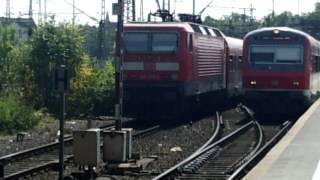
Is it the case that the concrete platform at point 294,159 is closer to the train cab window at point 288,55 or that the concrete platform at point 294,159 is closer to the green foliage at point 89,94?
the train cab window at point 288,55

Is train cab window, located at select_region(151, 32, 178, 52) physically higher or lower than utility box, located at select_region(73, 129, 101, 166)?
higher

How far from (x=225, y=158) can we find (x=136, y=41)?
29.5ft

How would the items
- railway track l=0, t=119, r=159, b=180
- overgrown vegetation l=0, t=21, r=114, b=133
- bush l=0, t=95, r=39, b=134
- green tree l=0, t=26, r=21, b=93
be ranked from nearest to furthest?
1. railway track l=0, t=119, r=159, b=180
2. bush l=0, t=95, r=39, b=134
3. overgrown vegetation l=0, t=21, r=114, b=133
4. green tree l=0, t=26, r=21, b=93

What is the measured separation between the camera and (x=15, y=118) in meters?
22.6

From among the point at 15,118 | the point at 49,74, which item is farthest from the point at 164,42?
the point at 49,74

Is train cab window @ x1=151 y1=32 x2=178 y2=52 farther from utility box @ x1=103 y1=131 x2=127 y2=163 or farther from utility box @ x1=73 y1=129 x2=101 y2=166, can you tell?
utility box @ x1=73 y1=129 x2=101 y2=166

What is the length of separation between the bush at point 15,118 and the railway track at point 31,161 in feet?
13.6

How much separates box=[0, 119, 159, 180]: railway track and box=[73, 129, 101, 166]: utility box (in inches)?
37.2

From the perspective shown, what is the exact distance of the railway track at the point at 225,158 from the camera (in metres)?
13.4

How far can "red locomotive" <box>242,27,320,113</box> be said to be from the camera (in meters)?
24.8

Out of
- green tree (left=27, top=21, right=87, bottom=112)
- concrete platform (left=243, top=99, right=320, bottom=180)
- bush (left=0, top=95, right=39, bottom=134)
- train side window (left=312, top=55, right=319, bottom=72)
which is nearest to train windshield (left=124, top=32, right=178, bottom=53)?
bush (left=0, top=95, right=39, bottom=134)

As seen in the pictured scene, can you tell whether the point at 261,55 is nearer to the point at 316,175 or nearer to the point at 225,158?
the point at 225,158

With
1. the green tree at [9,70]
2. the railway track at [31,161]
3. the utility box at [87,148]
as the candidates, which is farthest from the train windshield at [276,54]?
the utility box at [87,148]

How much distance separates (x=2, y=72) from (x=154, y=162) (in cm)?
2081
